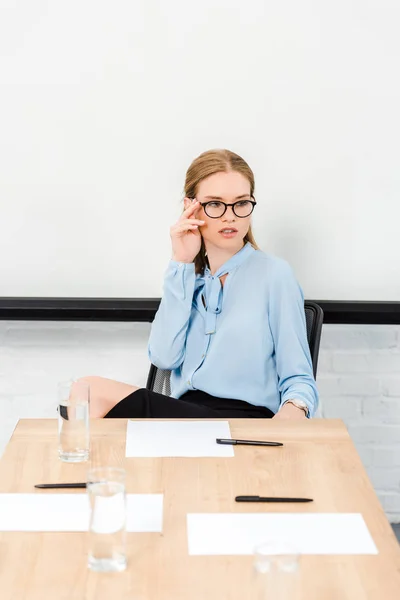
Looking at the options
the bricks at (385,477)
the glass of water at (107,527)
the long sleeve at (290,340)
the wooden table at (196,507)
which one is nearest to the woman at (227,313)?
the long sleeve at (290,340)

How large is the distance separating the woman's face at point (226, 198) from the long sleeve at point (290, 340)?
0.15 m

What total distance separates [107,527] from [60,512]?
0.69 feet

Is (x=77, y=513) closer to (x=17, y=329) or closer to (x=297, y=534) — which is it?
(x=297, y=534)

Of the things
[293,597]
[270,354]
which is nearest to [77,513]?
[293,597]

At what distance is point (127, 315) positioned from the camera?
264cm

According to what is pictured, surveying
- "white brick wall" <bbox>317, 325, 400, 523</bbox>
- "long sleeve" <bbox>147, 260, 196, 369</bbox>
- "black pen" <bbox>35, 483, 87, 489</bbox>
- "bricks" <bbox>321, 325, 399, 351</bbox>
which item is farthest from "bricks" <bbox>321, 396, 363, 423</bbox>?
"black pen" <bbox>35, 483, 87, 489</bbox>

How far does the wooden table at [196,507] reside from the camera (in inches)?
42.3

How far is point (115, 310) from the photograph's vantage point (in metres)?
2.63

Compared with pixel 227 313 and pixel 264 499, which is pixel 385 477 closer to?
pixel 227 313

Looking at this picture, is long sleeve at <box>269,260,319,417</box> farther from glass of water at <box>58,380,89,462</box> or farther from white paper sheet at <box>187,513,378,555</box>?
white paper sheet at <box>187,513,378,555</box>

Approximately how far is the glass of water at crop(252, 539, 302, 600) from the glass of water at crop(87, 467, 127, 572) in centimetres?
20

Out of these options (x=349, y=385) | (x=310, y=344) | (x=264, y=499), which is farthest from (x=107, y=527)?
(x=349, y=385)

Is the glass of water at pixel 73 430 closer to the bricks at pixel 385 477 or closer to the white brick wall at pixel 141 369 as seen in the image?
the white brick wall at pixel 141 369

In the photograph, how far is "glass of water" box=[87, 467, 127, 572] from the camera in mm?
1114
